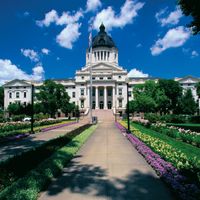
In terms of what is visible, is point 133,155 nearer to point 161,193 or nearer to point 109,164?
point 109,164

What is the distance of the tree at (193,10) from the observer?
1169cm

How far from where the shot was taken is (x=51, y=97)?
5575 centimetres

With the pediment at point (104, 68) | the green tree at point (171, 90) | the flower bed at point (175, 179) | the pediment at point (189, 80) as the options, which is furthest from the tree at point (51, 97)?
the pediment at point (189, 80)

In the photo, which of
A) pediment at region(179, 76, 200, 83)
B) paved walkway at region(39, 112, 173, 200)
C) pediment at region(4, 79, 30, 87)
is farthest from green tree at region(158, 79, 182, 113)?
paved walkway at region(39, 112, 173, 200)

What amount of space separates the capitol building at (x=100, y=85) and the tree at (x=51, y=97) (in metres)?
21.6

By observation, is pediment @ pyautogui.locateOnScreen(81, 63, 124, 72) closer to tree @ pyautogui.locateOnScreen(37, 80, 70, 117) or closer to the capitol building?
the capitol building

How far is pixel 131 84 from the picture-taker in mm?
90875

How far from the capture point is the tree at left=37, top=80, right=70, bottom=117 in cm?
5547

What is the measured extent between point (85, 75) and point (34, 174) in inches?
3271

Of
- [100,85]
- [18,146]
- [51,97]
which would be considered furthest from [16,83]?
[18,146]

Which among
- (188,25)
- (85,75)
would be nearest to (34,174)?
(188,25)

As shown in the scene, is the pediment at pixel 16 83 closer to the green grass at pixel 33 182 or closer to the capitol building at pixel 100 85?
the capitol building at pixel 100 85

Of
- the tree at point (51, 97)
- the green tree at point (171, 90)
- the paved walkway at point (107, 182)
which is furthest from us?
the green tree at point (171, 90)

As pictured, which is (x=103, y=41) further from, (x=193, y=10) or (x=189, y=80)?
(x=193, y=10)
